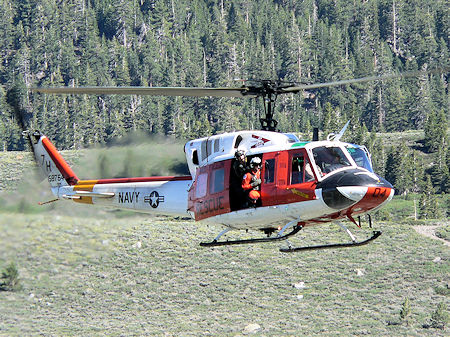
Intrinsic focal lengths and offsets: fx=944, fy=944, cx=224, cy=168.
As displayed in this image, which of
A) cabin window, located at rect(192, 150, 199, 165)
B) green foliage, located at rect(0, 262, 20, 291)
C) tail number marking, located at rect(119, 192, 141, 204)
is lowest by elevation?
green foliage, located at rect(0, 262, 20, 291)

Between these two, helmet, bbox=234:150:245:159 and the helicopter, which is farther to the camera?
helmet, bbox=234:150:245:159

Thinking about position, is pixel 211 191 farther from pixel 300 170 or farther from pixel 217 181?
pixel 300 170

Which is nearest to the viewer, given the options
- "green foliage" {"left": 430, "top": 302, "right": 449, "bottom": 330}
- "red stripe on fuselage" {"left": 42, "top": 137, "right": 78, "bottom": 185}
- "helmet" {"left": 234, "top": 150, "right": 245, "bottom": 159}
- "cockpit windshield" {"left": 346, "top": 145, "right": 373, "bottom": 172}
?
"cockpit windshield" {"left": 346, "top": 145, "right": 373, "bottom": 172}

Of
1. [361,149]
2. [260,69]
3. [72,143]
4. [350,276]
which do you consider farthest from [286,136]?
[260,69]

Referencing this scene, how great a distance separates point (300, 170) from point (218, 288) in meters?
39.5

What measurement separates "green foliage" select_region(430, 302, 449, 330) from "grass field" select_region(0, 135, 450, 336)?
469mm

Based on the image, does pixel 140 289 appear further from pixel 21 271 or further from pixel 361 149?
pixel 361 149

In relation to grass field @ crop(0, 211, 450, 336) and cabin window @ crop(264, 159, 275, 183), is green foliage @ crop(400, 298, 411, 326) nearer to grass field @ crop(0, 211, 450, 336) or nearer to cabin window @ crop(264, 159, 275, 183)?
grass field @ crop(0, 211, 450, 336)

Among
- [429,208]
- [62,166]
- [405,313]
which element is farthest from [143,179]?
[429,208]

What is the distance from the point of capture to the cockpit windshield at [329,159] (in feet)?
76.0

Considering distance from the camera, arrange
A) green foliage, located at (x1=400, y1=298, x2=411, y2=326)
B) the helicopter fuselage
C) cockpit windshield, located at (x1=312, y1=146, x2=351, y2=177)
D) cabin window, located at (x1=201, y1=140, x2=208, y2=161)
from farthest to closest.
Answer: green foliage, located at (x1=400, y1=298, x2=411, y2=326)
cabin window, located at (x1=201, y1=140, x2=208, y2=161)
cockpit windshield, located at (x1=312, y1=146, x2=351, y2=177)
the helicopter fuselage

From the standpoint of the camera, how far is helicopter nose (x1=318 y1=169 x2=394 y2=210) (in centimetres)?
2252

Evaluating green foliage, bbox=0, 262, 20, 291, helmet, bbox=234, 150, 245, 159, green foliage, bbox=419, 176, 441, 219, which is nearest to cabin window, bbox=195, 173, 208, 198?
helmet, bbox=234, 150, 245, 159

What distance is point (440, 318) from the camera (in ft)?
180
